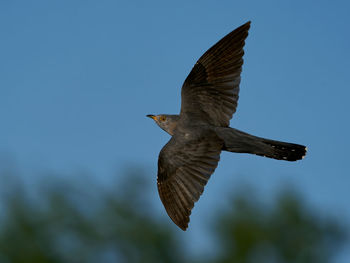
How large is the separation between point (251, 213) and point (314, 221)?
3.49 m

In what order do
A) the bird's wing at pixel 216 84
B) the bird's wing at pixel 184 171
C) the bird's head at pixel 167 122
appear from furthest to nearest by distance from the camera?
the bird's head at pixel 167 122 → the bird's wing at pixel 216 84 → the bird's wing at pixel 184 171

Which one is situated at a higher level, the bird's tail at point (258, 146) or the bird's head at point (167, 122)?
the bird's head at point (167, 122)

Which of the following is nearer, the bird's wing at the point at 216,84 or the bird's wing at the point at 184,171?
Result: the bird's wing at the point at 184,171

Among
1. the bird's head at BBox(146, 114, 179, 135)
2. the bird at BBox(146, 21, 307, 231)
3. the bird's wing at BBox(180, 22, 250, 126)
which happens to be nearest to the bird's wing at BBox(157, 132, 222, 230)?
the bird at BBox(146, 21, 307, 231)

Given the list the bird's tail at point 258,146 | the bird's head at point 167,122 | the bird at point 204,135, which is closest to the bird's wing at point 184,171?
the bird at point 204,135

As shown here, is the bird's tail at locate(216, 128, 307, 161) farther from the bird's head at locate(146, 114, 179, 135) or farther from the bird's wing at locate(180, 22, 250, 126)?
the bird's head at locate(146, 114, 179, 135)

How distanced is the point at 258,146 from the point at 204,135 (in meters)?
0.80

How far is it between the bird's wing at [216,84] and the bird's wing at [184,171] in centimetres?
59

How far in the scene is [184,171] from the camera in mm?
8859

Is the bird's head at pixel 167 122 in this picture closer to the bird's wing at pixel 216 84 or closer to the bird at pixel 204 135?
the bird at pixel 204 135

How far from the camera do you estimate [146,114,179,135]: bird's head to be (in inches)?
375

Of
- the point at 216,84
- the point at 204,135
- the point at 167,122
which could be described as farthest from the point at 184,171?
the point at 216,84

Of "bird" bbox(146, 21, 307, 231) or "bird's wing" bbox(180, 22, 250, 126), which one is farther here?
"bird's wing" bbox(180, 22, 250, 126)

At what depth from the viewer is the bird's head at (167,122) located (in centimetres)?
952
